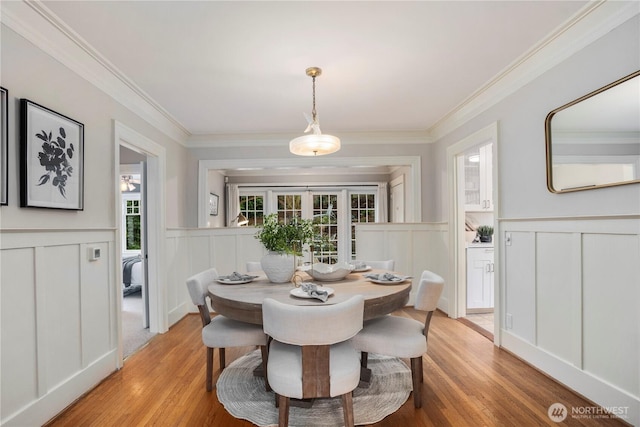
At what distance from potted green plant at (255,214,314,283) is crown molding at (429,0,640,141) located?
6.74 feet

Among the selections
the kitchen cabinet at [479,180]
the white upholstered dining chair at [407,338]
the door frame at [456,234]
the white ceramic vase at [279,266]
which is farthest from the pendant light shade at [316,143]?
the kitchen cabinet at [479,180]

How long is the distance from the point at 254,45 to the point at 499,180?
2374 mm

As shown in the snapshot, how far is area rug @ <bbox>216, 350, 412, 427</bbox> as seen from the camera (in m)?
1.94

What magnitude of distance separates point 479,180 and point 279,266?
3.49m

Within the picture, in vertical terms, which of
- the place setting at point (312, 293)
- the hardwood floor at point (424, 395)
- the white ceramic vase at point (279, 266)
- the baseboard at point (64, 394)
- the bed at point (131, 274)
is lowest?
the hardwood floor at point (424, 395)

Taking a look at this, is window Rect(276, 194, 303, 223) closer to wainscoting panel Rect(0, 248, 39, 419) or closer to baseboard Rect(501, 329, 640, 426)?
baseboard Rect(501, 329, 640, 426)

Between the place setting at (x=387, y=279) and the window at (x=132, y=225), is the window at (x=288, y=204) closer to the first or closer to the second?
the window at (x=132, y=225)

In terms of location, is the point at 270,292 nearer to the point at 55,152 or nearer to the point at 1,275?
the point at 1,275

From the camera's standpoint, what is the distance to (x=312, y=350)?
1.60 metres

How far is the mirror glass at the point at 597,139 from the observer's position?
179 centimetres

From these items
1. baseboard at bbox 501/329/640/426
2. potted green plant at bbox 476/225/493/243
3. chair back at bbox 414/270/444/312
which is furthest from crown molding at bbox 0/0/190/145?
potted green plant at bbox 476/225/493/243

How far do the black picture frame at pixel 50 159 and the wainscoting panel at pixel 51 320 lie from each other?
21cm

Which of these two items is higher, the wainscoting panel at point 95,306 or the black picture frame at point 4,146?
the black picture frame at point 4,146

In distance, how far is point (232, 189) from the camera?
6461mm
